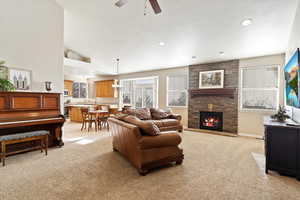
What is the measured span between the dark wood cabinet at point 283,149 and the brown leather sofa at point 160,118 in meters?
2.90

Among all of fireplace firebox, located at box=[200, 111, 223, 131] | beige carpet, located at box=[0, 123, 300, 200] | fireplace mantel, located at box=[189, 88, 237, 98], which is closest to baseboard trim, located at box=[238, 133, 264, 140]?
fireplace firebox, located at box=[200, 111, 223, 131]

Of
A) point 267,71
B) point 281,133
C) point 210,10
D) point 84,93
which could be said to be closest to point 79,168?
point 281,133

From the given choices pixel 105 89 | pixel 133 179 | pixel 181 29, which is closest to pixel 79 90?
pixel 105 89

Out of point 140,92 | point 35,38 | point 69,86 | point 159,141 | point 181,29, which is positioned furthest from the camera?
point 69,86

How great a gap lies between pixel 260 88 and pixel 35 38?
674 cm

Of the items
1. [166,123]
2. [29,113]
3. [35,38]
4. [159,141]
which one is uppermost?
[35,38]

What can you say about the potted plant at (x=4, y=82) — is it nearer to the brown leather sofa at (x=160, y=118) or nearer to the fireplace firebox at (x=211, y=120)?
the brown leather sofa at (x=160, y=118)

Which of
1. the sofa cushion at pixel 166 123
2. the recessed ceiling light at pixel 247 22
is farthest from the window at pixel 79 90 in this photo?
the recessed ceiling light at pixel 247 22

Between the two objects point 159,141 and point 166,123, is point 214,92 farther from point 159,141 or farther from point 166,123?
point 159,141

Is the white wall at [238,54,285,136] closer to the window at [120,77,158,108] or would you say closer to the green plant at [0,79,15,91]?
the window at [120,77,158,108]

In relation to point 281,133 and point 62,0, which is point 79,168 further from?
point 62,0

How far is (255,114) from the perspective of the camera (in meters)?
4.79

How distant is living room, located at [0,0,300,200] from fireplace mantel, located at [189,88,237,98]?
0.04 m

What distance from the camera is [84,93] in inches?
374
